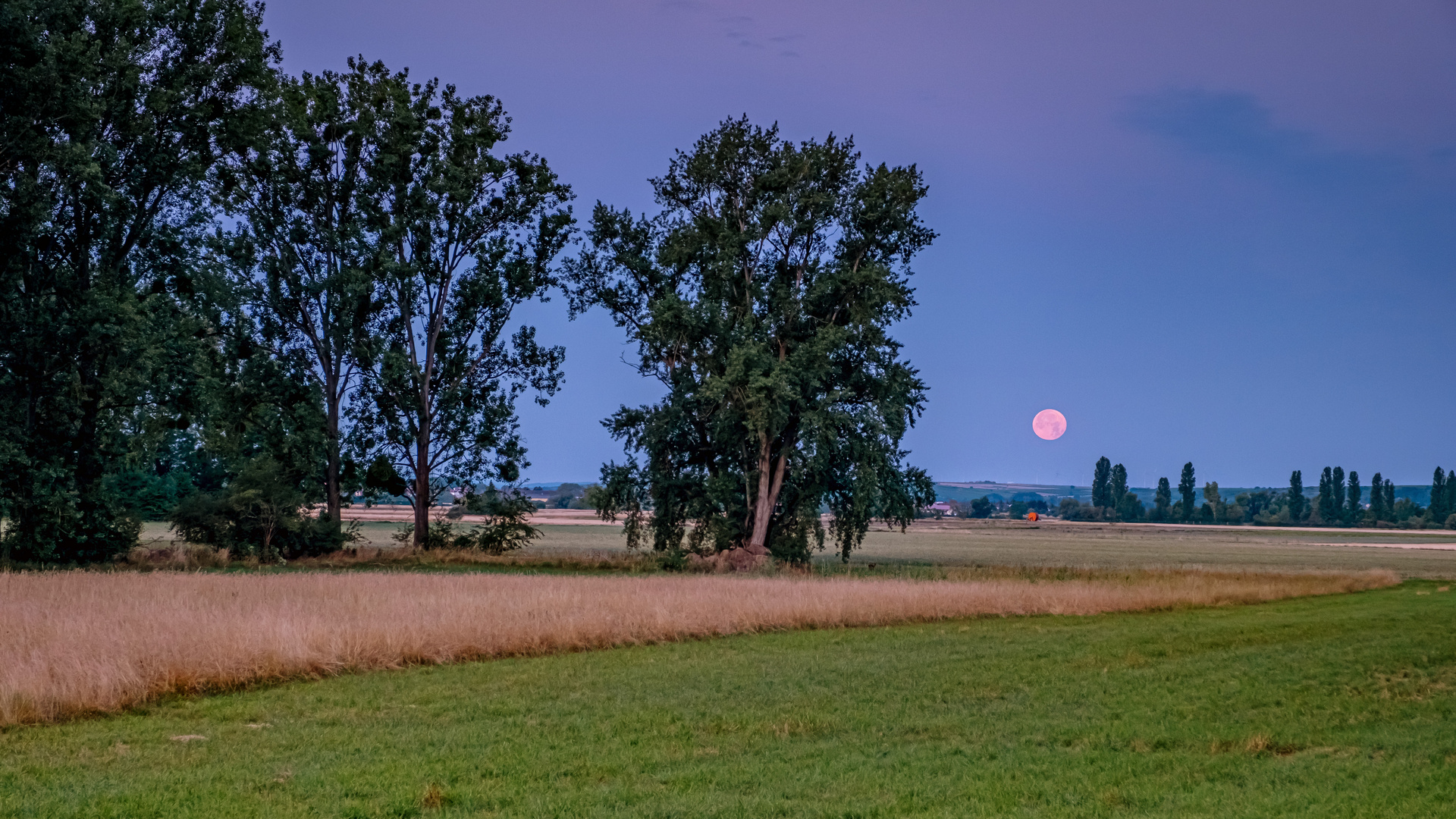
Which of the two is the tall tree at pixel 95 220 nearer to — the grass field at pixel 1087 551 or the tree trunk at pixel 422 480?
the tree trunk at pixel 422 480

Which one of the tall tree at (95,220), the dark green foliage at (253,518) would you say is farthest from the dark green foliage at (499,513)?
the tall tree at (95,220)

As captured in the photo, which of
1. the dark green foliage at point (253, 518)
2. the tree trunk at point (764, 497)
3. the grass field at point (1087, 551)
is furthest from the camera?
the grass field at point (1087, 551)

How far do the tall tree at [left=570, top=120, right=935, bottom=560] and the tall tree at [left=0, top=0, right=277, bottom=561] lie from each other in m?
15.3

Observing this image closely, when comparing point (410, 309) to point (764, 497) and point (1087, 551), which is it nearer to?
point (764, 497)

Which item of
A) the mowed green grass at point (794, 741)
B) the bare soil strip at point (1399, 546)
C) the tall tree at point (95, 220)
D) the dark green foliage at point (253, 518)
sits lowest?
the bare soil strip at point (1399, 546)

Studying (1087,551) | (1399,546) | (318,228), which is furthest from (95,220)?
(1399,546)

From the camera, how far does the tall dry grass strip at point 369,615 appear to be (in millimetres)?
13867

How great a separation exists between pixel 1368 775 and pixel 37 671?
13.5 m

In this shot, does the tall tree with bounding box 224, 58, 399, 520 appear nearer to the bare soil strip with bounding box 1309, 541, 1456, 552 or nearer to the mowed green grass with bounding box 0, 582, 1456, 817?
the mowed green grass with bounding box 0, 582, 1456, 817

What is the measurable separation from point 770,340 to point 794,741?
33.8m

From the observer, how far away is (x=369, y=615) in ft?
64.8

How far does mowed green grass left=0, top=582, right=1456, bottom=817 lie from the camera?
9008 millimetres

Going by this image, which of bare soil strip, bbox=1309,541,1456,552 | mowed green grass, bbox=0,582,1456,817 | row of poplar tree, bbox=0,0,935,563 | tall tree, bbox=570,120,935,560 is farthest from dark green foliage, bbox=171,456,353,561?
bare soil strip, bbox=1309,541,1456,552

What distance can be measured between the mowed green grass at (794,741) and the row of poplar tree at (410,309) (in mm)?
24861
